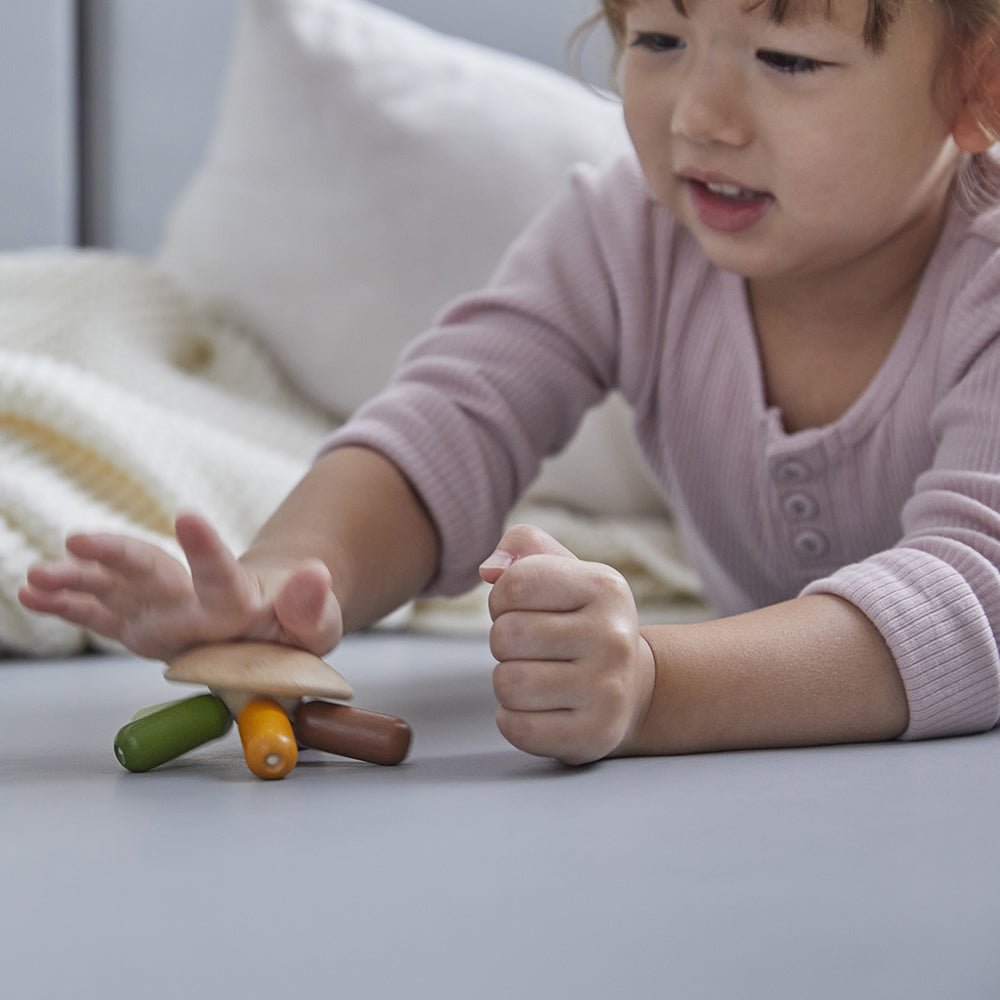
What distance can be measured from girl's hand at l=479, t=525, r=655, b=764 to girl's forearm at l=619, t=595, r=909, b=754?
37 millimetres

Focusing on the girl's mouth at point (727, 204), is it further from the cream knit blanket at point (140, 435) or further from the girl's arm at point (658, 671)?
the cream knit blanket at point (140, 435)

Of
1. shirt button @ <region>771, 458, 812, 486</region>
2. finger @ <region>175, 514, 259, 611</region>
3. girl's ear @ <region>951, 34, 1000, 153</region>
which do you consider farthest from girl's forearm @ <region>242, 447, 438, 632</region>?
girl's ear @ <region>951, 34, 1000, 153</region>

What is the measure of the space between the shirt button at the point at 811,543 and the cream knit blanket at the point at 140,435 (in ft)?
0.71

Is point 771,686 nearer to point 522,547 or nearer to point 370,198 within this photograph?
point 522,547

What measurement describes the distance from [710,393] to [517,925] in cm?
54

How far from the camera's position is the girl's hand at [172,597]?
524mm

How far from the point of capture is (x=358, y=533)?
0.72 m

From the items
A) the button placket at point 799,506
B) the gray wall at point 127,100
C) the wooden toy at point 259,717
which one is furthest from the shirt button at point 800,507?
the gray wall at point 127,100

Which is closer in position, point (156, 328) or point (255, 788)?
point (255, 788)

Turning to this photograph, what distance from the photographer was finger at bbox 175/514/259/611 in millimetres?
512

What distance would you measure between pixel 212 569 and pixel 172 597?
0.9 inches

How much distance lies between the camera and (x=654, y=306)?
856 mm

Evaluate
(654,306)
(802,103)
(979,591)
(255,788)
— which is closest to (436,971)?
(255,788)

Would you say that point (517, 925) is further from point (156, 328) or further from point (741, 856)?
point (156, 328)
